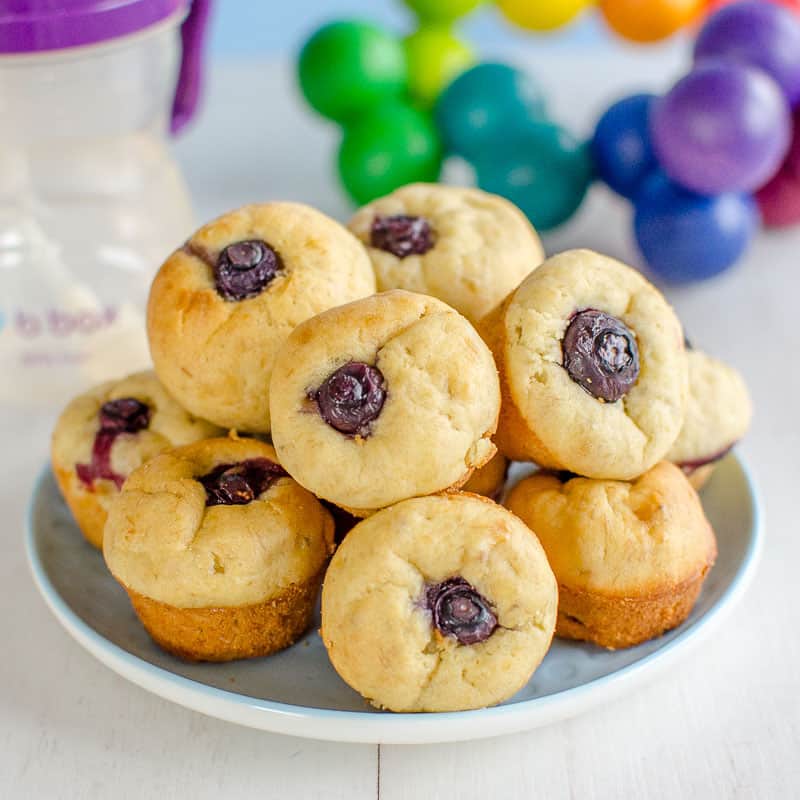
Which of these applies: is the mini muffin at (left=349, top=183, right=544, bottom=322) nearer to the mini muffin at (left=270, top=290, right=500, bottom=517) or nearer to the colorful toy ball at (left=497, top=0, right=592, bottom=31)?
the mini muffin at (left=270, top=290, right=500, bottom=517)

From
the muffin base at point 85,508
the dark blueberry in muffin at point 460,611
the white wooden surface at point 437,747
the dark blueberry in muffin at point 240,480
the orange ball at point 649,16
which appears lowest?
the white wooden surface at point 437,747

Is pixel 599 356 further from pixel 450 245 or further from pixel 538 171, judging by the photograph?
pixel 538 171

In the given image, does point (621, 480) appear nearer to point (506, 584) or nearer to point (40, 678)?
point (506, 584)

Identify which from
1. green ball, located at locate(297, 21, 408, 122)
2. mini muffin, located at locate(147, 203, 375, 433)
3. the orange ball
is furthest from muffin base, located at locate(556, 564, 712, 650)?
the orange ball

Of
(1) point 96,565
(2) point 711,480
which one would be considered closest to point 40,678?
(1) point 96,565

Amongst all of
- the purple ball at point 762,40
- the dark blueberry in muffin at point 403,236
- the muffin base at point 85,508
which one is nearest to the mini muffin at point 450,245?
the dark blueberry in muffin at point 403,236

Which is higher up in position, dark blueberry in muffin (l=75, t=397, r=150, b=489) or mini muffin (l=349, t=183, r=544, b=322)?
mini muffin (l=349, t=183, r=544, b=322)

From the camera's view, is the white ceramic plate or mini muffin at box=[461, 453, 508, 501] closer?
the white ceramic plate

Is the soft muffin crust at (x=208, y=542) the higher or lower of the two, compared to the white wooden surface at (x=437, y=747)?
higher

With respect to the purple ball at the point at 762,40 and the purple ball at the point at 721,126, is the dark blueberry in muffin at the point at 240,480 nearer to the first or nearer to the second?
the purple ball at the point at 721,126
